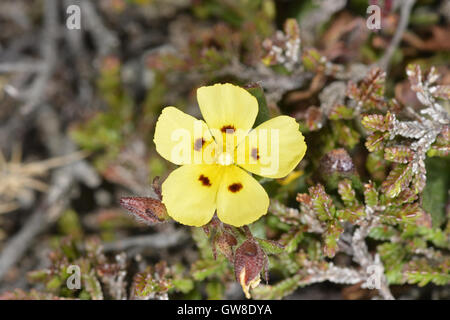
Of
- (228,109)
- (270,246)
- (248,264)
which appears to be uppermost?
(228,109)

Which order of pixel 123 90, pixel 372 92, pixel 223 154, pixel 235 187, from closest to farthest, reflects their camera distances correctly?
pixel 235 187
pixel 223 154
pixel 372 92
pixel 123 90

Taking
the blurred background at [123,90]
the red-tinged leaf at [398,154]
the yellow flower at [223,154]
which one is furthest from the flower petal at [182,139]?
the red-tinged leaf at [398,154]

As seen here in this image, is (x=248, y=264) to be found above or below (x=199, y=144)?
below

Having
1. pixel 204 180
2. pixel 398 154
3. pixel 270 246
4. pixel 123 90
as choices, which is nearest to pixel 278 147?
pixel 204 180

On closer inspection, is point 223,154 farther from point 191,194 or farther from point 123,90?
point 123,90

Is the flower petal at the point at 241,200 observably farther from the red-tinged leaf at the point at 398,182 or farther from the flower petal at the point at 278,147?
the red-tinged leaf at the point at 398,182

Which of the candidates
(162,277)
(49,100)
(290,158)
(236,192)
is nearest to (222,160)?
(236,192)
